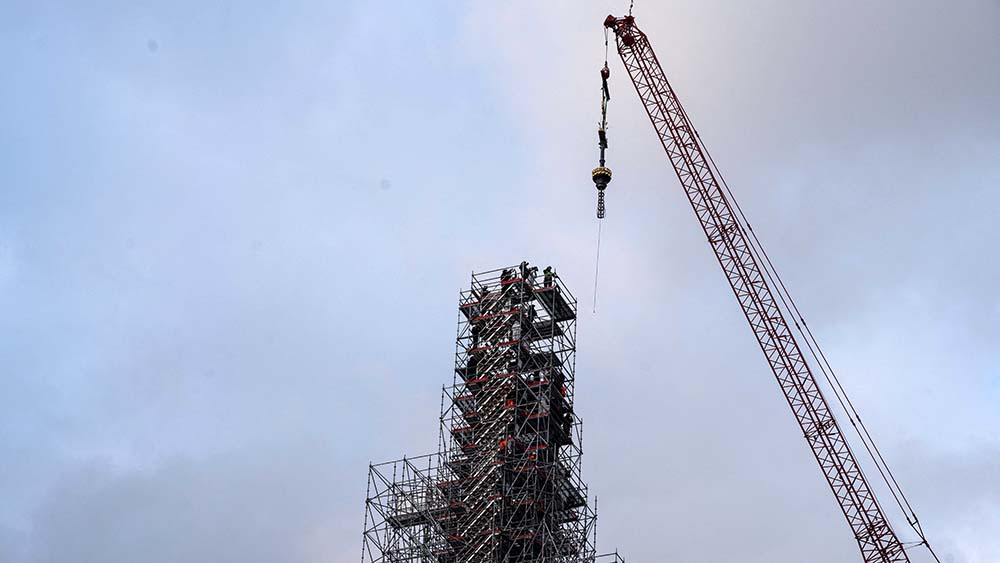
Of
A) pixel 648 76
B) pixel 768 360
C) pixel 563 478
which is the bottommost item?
pixel 563 478

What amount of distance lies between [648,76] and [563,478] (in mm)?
38736

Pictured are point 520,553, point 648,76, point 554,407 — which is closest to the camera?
point 520,553

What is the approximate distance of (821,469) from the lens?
4633 inches

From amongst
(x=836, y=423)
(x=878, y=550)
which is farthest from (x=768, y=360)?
(x=878, y=550)

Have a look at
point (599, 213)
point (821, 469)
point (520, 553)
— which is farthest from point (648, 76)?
point (520, 553)

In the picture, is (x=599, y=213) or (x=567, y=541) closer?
(x=567, y=541)

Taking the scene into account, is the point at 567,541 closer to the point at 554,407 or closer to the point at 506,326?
the point at 554,407

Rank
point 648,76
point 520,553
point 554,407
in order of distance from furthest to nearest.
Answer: point 648,76
point 554,407
point 520,553

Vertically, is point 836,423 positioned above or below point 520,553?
above

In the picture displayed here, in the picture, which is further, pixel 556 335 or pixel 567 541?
pixel 556 335

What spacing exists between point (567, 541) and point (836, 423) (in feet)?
78.9

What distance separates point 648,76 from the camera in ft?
435

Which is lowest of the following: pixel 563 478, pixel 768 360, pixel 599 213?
pixel 563 478

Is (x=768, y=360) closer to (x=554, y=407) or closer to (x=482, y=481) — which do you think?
(x=554, y=407)
